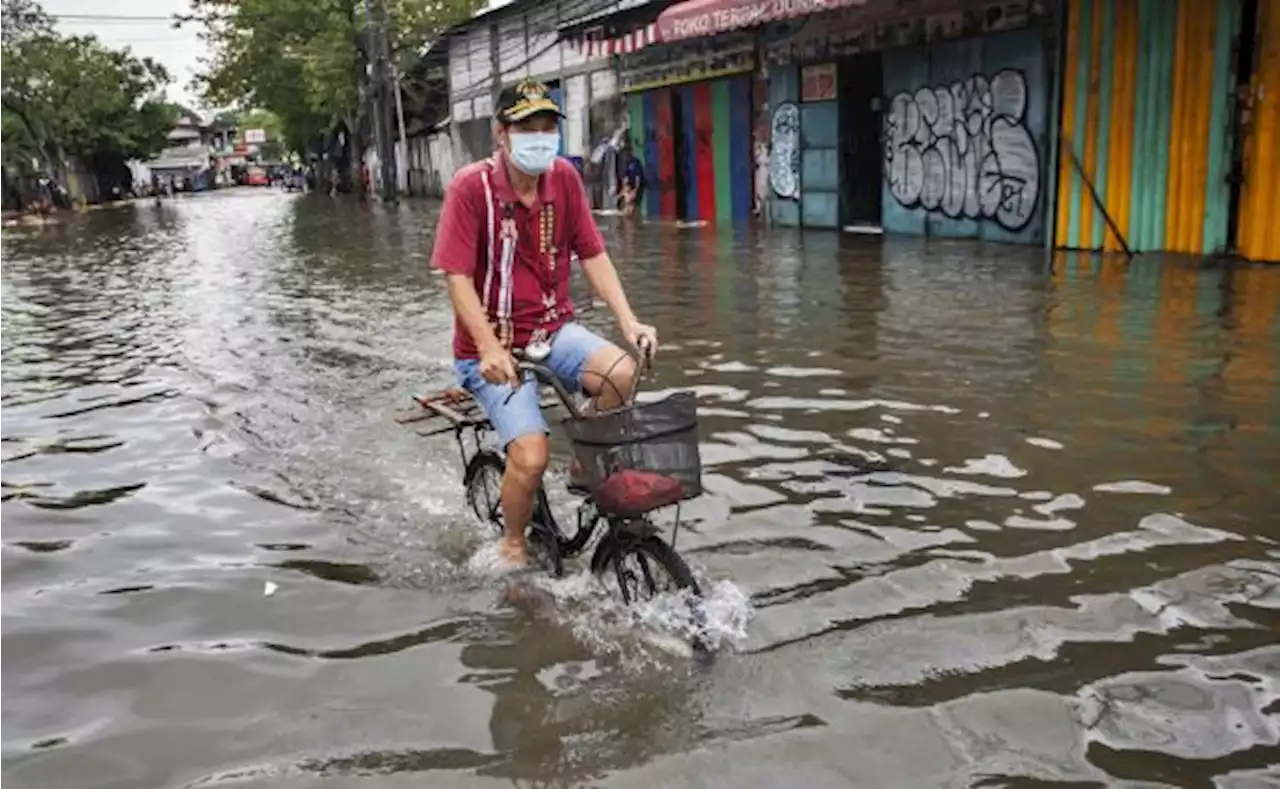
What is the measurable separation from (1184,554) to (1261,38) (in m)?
9.26

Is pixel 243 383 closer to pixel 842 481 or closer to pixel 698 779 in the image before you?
pixel 842 481

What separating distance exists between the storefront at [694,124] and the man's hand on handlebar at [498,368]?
719 inches

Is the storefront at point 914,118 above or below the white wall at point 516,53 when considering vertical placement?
below

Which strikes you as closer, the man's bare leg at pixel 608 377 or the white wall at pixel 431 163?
the man's bare leg at pixel 608 377

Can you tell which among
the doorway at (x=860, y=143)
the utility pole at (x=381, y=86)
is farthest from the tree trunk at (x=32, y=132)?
the doorway at (x=860, y=143)

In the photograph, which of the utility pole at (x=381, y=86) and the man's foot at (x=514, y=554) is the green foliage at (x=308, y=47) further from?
the man's foot at (x=514, y=554)

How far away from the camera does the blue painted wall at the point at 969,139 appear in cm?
1514

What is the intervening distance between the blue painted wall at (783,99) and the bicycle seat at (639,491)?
17.2m

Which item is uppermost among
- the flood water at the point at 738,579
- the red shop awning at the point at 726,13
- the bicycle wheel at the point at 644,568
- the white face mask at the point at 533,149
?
the red shop awning at the point at 726,13

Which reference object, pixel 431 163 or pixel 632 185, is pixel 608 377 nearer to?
pixel 632 185

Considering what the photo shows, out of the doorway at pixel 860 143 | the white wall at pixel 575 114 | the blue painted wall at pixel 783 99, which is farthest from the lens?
the white wall at pixel 575 114

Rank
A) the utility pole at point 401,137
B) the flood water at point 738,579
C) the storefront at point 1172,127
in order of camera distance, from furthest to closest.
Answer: the utility pole at point 401,137, the storefront at point 1172,127, the flood water at point 738,579

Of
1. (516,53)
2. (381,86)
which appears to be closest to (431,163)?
(381,86)

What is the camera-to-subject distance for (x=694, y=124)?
23.9 metres
